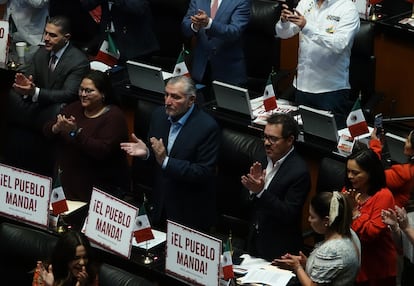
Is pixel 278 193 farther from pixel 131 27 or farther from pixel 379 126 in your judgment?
pixel 131 27

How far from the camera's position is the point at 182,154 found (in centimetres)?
648

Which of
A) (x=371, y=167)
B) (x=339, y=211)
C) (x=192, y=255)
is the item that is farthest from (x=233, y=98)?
(x=339, y=211)

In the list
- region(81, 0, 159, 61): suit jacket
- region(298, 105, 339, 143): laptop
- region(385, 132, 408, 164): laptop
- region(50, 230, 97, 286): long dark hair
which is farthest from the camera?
region(81, 0, 159, 61): suit jacket

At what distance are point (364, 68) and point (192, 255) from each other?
280 cm

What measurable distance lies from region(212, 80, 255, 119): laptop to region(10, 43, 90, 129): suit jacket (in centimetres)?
91

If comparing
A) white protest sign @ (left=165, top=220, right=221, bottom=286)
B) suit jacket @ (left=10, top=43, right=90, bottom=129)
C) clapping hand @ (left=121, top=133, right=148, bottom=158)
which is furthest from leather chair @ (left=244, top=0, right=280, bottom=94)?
white protest sign @ (left=165, top=220, right=221, bottom=286)

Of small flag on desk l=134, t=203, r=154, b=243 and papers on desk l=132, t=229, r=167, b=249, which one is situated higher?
small flag on desk l=134, t=203, r=154, b=243

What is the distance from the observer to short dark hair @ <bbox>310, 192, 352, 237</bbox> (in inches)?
209

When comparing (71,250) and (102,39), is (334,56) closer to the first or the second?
(102,39)

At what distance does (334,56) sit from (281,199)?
1669 millimetres

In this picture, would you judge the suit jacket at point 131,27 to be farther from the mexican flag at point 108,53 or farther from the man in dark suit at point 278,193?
the man in dark suit at point 278,193

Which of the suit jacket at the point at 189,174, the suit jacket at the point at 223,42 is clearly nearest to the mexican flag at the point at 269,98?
the suit jacket at the point at 223,42

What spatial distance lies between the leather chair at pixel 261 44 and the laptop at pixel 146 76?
0.85 metres

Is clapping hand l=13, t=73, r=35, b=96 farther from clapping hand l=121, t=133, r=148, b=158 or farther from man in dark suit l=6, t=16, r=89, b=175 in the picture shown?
clapping hand l=121, t=133, r=148, b=158
